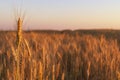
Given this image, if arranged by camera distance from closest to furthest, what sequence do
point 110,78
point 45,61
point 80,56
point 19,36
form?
point 19,36 < point 45,61 < point 110,78 < point 80,56

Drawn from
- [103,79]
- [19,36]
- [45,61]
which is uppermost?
[19,36]

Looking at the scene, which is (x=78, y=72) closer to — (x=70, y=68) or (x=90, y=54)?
(x=70, y=68)

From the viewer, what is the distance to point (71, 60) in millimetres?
3912

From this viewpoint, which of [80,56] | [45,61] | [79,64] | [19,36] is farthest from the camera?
[80,56]

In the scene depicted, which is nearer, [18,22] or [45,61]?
[18,22]

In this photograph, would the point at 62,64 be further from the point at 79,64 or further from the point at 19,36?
the point at 19,36

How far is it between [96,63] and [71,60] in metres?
0.40

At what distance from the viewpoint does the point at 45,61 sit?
2875mm

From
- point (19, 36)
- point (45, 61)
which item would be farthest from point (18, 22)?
point (45, 61)

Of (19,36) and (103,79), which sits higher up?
(19,36)

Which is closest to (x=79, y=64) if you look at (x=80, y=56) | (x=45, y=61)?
(x=80, y=56)

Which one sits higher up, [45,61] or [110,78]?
[45,61]

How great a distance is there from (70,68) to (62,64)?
0.42ft

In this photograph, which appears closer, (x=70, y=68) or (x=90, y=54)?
(x=70, y=68)
